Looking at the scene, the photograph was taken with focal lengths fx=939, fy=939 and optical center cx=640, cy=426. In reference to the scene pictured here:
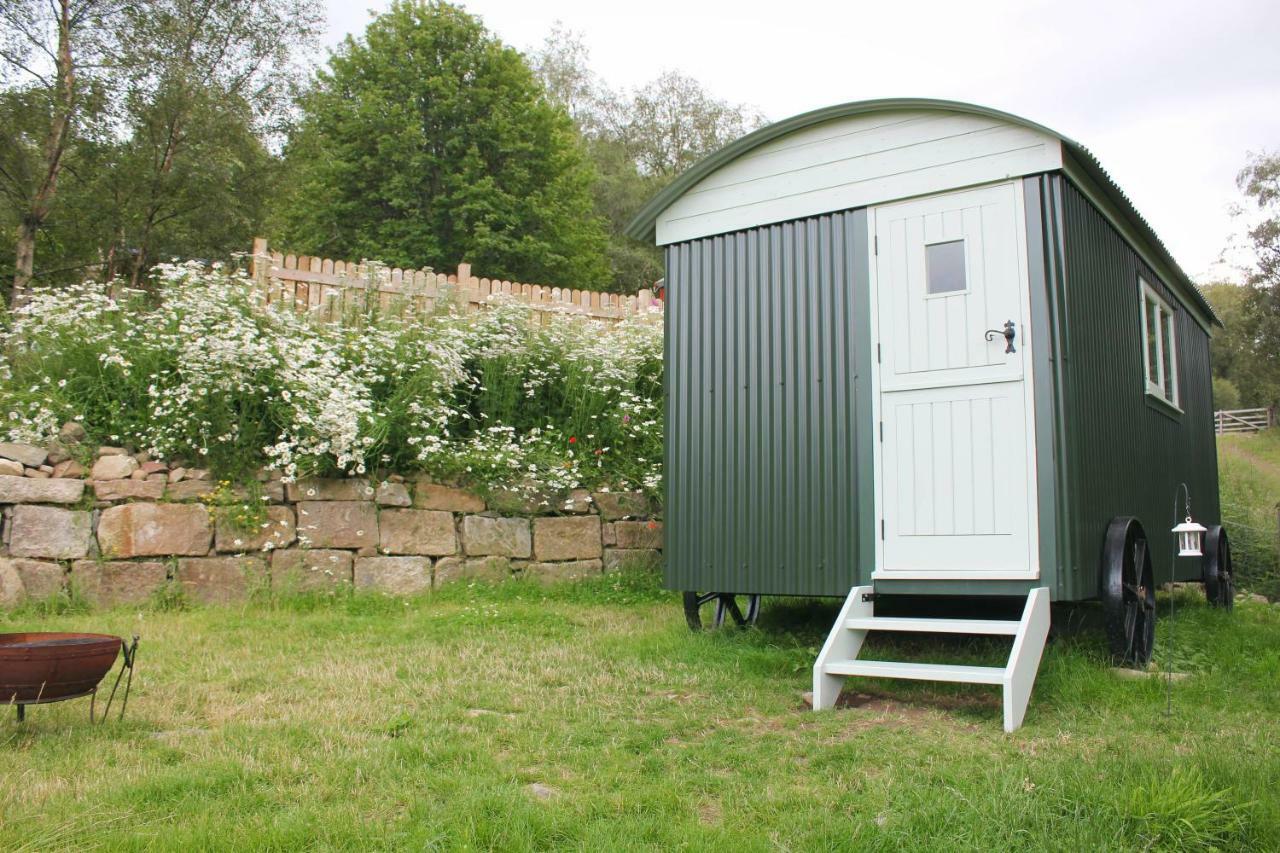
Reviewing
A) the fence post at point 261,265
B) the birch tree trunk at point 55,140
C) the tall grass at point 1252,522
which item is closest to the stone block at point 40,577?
the fence post at point 261,265

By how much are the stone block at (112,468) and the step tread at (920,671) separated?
5410mm

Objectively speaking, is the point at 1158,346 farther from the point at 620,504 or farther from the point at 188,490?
the point at 188,490

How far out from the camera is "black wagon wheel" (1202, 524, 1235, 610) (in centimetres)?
805

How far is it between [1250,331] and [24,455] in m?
27.8

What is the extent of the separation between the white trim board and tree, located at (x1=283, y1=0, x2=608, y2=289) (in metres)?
11.6

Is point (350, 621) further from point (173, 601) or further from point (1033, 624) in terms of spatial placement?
point (1033, 624)

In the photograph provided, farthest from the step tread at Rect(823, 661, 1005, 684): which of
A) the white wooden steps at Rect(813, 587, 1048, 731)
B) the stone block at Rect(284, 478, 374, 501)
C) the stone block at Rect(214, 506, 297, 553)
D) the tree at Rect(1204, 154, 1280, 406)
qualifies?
the tree at Rect(1204, 154, 1280, 406)

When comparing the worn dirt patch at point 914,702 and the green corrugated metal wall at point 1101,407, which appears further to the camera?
the green corrugated metal wall at point 1101,407

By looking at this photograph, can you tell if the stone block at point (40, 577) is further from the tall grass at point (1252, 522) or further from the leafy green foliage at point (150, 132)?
the tall grass at point (1252, 522)

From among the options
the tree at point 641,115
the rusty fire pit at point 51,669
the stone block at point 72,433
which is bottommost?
the rusty fire pit at point 51,669

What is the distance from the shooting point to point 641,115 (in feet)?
89.1

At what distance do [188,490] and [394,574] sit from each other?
5.46 ft

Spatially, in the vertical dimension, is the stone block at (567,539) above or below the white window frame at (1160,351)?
below

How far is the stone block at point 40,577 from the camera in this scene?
6.53 metres
